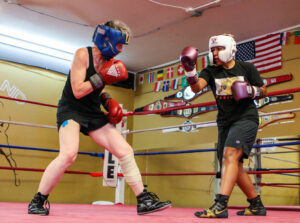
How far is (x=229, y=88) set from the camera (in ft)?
6.93

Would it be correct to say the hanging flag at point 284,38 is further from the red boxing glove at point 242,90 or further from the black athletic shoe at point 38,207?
the black athletic shoe at point 38,207

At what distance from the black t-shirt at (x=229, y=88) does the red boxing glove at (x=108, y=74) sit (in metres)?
0.51

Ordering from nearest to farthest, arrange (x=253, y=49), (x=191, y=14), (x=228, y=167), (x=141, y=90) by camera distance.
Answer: (x=228, y=167)
(x=191, y=14)
(x=253, y=49)
(x=141, y=90)

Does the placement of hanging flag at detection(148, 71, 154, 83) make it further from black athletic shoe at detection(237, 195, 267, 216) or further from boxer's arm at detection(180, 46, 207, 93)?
black athletic shoe at detection(237, 195, 267, 216)

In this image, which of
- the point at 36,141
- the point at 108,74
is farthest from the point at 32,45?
the point at 108,74

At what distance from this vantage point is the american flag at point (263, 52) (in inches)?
168

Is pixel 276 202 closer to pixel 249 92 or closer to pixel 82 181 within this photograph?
pixel 82 181

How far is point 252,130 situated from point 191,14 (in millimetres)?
2278

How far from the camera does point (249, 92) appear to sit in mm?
2012

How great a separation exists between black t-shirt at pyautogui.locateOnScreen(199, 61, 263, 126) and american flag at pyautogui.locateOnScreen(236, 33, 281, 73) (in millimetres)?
2208

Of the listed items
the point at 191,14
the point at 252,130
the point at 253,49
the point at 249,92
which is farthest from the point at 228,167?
the point at 253,49

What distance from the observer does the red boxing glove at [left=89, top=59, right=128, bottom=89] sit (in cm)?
194

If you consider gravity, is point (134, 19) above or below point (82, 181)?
above

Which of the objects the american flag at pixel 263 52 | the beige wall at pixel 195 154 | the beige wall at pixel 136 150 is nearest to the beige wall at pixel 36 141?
the beige wall at pixel 136 150
